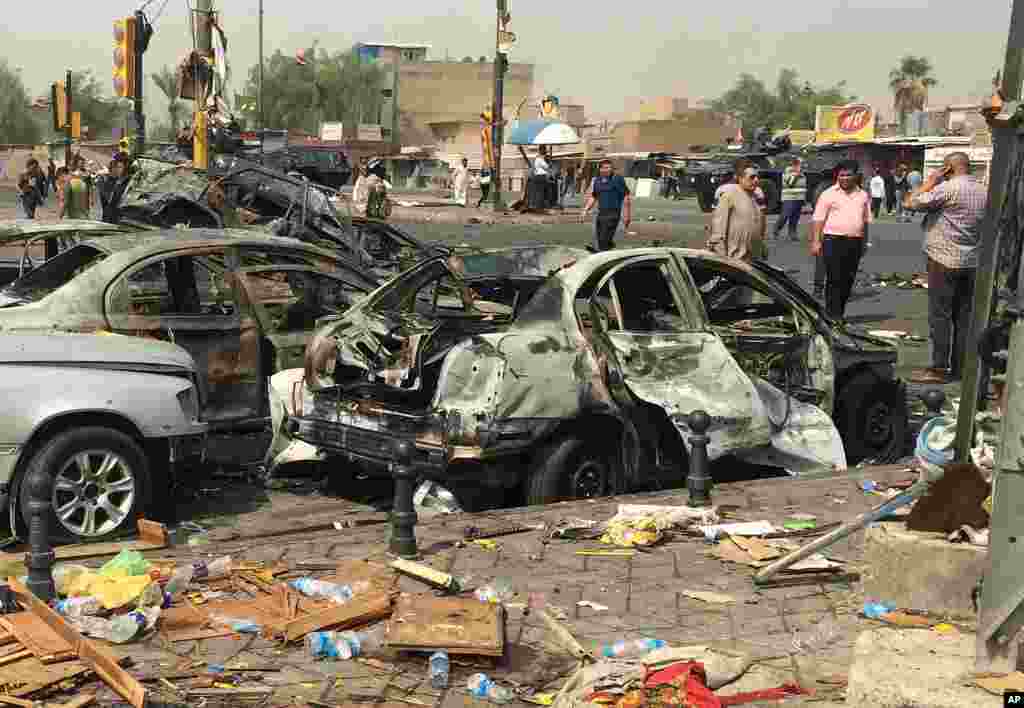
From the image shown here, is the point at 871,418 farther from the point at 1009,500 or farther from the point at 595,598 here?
the point at 1009,500

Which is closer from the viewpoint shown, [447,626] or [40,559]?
[447,626]

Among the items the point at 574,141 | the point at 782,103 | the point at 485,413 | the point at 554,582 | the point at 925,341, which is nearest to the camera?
the point at 554,582

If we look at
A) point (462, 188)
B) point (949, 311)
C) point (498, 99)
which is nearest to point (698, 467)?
point (949, 311)

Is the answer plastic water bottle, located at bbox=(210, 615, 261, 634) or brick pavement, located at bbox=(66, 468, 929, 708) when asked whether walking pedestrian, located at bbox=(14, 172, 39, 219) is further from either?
plastic water bottle, located at bbox=(210, 615, 261, 634)

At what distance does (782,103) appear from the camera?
130125 millimetres

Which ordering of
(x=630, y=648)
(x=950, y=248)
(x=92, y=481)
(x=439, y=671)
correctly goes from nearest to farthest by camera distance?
(x=439, y=671), (x=630, y=648), (x=92, y=481), (x=950, y=248)

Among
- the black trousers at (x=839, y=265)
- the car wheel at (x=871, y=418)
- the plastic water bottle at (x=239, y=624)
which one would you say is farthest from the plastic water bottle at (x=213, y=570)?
the black trousers at (x=839, y=265)

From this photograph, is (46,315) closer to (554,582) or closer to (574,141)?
(554,582)

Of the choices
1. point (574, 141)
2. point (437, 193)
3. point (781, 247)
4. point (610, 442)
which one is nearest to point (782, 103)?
point (437, 193)

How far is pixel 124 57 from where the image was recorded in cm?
1988

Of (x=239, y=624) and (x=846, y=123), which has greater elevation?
(x=846, y=123)

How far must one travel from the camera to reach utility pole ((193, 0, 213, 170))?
17719mm

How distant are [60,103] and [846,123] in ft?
189

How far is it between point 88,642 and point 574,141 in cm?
3585
